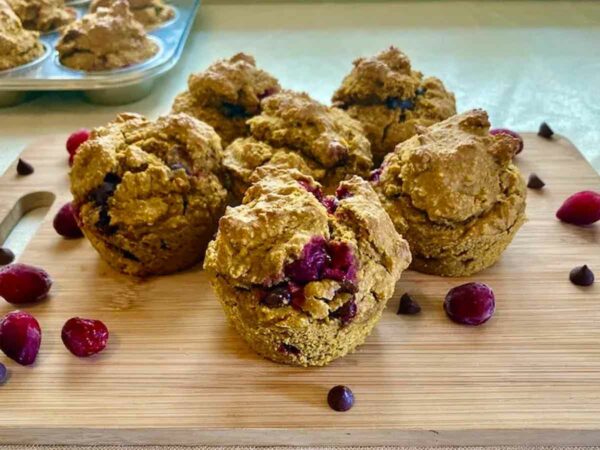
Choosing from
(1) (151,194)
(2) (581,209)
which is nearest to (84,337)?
(1) (151,194)

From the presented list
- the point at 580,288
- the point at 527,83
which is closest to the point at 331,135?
the point at 580,288

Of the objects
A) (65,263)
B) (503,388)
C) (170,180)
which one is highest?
(170,180)

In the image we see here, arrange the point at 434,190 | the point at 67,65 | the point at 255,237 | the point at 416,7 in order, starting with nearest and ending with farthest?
the point at 255,237 < the point at 434,190 < the point at 67,65 < the point at 416,7

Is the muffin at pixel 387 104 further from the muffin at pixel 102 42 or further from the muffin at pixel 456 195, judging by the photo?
the muffin at pixel 102 42

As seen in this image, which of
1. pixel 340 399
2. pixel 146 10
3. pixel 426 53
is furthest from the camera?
pixel 426 53

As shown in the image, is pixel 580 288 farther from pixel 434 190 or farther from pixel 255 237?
pixel 255 237

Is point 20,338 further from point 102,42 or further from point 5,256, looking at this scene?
point 102,42
